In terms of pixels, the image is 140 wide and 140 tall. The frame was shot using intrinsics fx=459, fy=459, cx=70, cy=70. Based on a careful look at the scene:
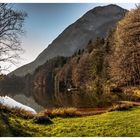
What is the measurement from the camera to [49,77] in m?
9.63

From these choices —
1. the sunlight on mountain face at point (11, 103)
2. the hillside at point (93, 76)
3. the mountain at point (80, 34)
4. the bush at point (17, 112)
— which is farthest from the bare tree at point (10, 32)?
the bush at point (17, 112)

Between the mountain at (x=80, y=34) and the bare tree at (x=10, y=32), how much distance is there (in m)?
0.35

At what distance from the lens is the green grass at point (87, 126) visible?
325 inches

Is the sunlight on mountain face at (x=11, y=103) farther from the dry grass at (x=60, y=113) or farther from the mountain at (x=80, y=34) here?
the mountain at (x=80, y=34)

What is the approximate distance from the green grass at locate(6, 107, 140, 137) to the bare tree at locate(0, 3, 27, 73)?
4.03 ft

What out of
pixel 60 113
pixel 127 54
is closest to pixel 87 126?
pixel 60 113

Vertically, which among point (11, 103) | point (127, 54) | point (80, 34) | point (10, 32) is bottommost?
point (11, 103)

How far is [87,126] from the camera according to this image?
8445 millimetres

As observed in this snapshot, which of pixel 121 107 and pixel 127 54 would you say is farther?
pixel 127 54

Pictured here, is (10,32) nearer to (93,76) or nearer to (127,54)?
(93,76)

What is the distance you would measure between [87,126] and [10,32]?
236 centimetres

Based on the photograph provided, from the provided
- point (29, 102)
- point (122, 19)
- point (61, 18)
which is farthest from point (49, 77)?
point (122, 19)

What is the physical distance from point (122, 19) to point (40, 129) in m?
2.79

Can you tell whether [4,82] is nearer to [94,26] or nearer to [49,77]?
[49,77]
